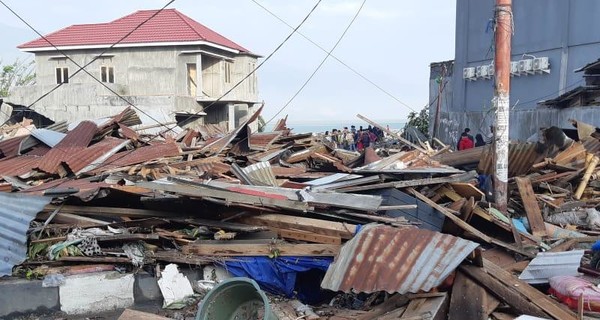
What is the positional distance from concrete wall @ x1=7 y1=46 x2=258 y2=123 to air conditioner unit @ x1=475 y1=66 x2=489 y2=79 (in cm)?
1297

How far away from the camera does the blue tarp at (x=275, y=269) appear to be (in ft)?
18.6

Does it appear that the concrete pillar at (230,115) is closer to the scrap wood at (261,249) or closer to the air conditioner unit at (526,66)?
the air conditioner unit at (526,66)

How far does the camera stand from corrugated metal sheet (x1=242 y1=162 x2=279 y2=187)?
7489 millimetres

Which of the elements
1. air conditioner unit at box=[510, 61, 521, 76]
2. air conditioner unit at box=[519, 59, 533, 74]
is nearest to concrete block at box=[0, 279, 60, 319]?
air conditioner unit at box=[519, 59, 533, 74]

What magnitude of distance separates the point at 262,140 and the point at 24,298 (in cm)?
622

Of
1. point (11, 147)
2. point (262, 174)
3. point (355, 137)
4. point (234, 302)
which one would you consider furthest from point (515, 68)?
point (234, 302)

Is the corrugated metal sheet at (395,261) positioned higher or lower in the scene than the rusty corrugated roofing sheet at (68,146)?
lower

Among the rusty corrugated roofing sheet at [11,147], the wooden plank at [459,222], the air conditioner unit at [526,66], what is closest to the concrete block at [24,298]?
the wooden plank at [459,222]

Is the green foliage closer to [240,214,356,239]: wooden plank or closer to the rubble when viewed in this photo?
the rubble

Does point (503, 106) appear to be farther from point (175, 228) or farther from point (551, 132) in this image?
point (175, 228)

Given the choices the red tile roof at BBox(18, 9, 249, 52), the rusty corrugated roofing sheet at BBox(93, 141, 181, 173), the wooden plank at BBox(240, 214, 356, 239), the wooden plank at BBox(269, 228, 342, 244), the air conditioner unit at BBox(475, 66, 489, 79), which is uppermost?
the red tile roof at BBox(18, 9, 249, 52)

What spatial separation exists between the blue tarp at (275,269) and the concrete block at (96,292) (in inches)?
43.5

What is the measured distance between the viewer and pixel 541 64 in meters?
18.5

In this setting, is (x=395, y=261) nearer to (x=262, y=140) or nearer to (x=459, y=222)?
(x=459, y=222)
